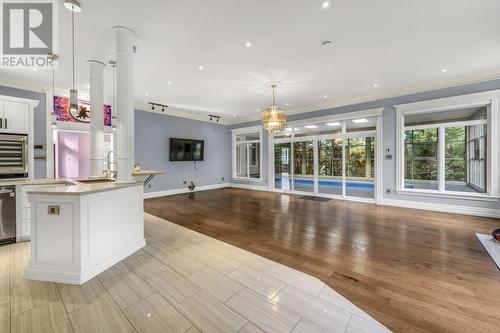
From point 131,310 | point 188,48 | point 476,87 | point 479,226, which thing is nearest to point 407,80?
point 476,87

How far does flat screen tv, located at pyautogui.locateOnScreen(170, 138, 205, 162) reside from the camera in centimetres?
766

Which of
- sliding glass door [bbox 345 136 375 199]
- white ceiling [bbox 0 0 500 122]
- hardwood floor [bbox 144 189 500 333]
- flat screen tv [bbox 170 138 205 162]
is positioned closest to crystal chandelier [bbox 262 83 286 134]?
white ceiling [bbox 0 0 500 122]

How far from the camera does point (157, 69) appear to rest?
4.25 m

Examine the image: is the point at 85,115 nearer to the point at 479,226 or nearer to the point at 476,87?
the point at 479,226

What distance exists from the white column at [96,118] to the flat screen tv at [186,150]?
3.78 meters

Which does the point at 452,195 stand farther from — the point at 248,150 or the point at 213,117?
the point at 213,117

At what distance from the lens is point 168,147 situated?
25.1 feet

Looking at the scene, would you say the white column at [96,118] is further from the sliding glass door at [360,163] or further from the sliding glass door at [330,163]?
the sliding glass door at [360,163]

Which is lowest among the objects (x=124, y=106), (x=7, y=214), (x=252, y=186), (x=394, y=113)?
(x=252, y=186)

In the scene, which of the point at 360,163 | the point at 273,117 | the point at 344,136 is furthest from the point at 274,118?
the point at 360,163

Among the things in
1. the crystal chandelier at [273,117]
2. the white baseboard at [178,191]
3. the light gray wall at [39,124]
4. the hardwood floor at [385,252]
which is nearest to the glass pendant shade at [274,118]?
the crystal chandelier at [273,117]

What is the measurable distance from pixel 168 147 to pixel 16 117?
12.7 feet

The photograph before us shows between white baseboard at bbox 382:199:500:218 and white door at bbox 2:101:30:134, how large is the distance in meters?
8.85

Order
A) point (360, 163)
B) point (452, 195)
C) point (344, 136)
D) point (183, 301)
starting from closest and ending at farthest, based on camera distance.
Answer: point (183, 301)
point (452, 195)
point (344, 136)
point (360, 163)
